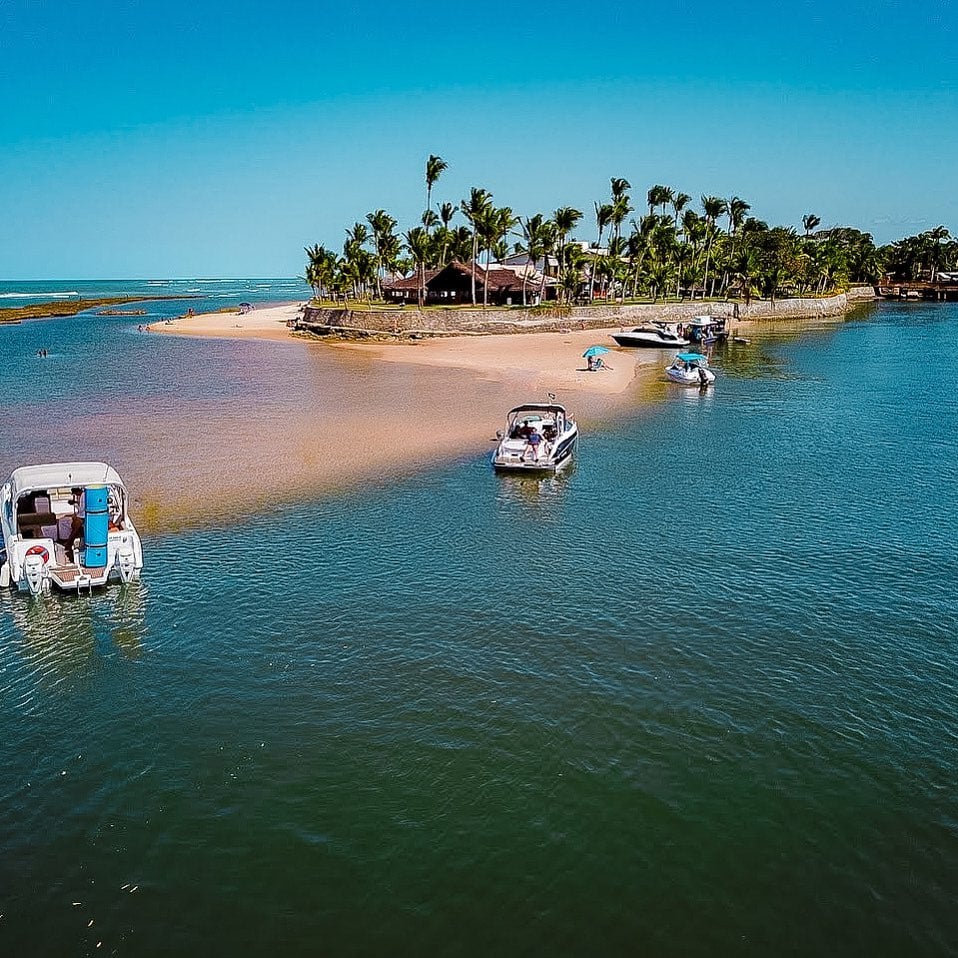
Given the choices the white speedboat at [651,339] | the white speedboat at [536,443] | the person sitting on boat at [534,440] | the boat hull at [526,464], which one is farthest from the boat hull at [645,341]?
the boat hull at [526,464]

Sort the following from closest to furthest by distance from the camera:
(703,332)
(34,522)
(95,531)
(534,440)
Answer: (95,531)
(34,522)
(534,440)
(703,332)

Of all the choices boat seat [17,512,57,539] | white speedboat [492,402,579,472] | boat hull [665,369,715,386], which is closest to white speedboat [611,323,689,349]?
boat hull [665,369,715,386]

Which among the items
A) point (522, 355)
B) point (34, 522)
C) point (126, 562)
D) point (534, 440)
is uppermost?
point (522, 355)

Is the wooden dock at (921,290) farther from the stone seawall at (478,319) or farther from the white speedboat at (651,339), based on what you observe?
the white speedboat at (651,339)

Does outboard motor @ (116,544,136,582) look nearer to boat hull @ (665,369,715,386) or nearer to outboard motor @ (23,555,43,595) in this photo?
outboard motor @ (23,555,43,595)

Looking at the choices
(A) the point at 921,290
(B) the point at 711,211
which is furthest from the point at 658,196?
(A) the point at 921,290

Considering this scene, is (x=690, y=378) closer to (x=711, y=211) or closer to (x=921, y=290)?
(x=711, y=211)
